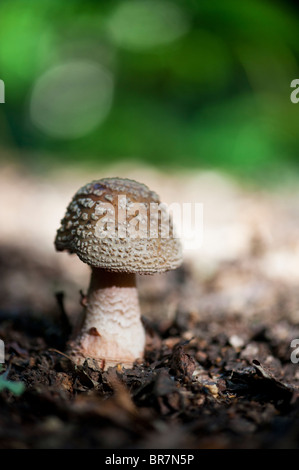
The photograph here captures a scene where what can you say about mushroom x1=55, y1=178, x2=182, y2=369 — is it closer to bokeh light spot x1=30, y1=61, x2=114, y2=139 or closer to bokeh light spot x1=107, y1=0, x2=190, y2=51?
bokeh light spot x1=107, y1=0, x2=190, y2=51

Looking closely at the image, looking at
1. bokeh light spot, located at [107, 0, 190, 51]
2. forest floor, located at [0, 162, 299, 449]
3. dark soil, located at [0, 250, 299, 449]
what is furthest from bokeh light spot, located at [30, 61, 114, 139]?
dark soil, located at [0, 250, 299, 449]

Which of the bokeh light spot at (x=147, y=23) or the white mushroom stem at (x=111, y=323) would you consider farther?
the bokeh light spot at (x=147, y=23)

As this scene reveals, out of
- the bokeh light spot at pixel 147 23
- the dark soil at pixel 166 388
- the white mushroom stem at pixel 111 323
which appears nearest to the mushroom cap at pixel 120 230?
the white mushroom stem at pixel 111 323

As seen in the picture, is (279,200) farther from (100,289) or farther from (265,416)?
(265,416)

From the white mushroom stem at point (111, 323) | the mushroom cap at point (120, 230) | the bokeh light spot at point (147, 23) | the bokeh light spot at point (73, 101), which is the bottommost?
the white mushroom stem at point (111, 323)

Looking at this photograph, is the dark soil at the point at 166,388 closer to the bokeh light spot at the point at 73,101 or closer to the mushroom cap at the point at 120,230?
the mushroom cap at the point at 120,230

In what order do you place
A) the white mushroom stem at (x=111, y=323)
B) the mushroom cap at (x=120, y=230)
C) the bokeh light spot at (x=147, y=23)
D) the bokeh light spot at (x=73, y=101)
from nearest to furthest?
1. the mushroom cap at (x=120, y=230)
2. the white mushroom stem at (x=111, y=323)
3. the bokeh light spot at (x=147, y=23)
4. the bokeh light spot at (x=73, y=101)

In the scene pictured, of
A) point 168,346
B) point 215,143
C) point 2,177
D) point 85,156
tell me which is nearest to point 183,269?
point 168,346
